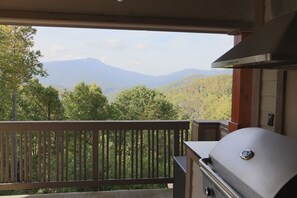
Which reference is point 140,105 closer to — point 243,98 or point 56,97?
point 56,97

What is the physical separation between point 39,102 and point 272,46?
11236 millimetres

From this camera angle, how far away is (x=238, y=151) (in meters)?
1.54

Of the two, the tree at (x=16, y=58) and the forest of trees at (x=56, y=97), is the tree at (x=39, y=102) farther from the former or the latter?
the tree at (x=16, y=58)

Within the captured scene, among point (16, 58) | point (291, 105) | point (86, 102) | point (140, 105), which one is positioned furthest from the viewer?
point (140, 105)

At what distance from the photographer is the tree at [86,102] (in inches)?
439

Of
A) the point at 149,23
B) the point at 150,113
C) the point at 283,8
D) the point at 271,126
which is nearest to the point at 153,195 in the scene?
the point at 271,126

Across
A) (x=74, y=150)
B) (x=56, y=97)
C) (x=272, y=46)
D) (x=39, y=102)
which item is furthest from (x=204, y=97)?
(x=272, y=46)

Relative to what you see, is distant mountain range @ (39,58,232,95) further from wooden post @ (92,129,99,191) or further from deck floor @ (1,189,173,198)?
wooden post @ (92,129,99,191)

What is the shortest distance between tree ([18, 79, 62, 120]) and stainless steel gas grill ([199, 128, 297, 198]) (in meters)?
10.3

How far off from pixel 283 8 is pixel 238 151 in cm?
122

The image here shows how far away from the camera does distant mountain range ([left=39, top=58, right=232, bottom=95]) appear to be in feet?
36.9

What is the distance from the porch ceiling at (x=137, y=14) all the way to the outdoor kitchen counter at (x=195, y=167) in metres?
1.49

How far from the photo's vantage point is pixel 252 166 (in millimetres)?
1321

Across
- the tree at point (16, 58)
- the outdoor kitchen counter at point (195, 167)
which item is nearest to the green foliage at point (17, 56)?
the tree at point (16, 58)
